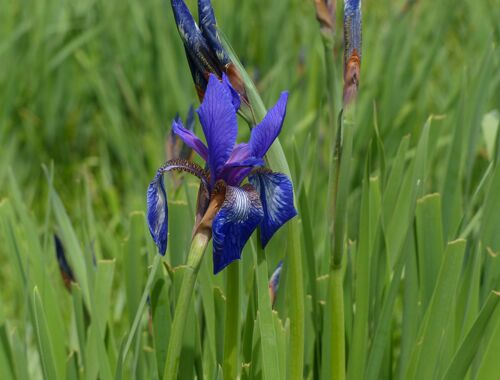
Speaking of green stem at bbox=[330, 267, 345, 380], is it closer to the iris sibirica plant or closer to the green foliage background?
the green foliage background

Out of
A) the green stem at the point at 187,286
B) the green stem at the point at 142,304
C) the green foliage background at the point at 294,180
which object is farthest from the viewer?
the green foliage background at the point at 294,180

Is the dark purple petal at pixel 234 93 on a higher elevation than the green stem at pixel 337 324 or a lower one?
higher

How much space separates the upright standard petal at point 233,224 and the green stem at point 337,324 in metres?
0.15

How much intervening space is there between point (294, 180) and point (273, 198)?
384mm

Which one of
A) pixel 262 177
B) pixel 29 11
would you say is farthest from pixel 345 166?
pixel 29 11

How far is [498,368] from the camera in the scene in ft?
2.81

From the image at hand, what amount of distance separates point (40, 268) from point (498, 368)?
594 millimetres

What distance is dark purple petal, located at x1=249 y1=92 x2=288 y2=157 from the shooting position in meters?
0.67

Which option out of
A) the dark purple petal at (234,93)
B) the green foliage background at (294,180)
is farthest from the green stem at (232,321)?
the dark purple petal at (234,93)

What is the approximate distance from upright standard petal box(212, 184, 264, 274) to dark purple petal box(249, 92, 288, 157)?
0.04 meters

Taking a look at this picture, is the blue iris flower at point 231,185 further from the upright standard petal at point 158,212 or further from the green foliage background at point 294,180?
the green foliage background at point 294,180

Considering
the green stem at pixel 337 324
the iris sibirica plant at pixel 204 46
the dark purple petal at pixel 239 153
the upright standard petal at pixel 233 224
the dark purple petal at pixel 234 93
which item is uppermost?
the iris sibirica plant at pixel 204 46

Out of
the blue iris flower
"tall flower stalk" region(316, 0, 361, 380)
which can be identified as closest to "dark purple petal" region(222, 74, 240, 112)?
the blue iris flower

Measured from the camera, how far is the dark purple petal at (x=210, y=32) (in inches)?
28.1
